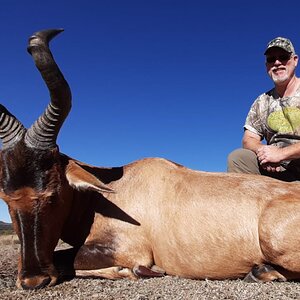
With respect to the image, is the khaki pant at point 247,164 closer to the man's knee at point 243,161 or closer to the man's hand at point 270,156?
the man's knee at point 243,161

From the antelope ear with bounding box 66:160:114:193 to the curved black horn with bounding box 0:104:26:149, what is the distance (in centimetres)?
77

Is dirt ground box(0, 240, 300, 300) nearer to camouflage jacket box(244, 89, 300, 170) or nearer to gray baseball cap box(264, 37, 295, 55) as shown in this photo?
camouflage jacket box(244, 89, 300, 170)

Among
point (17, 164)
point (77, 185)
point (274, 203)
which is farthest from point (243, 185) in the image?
point (17, 164)

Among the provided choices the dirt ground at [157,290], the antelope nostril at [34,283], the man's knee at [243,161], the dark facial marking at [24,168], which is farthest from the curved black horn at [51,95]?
the man's knee at [243,161]

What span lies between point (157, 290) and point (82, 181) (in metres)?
1.66

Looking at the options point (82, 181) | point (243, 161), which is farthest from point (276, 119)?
point (82, 181)

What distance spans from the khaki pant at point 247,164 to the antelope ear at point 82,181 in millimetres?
3884

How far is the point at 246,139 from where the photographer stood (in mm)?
9195

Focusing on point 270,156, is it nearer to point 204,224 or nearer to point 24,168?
point 204,224

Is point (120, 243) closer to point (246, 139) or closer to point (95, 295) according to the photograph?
point (95, 295)

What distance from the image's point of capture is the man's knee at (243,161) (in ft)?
28.9

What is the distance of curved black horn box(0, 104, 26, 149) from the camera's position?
19.2ft

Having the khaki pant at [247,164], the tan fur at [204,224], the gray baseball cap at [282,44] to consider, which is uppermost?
the gray baseball cap at [282,44]

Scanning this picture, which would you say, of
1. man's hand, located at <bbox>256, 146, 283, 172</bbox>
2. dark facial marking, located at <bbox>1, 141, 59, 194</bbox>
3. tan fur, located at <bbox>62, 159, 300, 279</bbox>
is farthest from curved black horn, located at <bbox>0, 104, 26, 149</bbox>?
man's hand, located at <bbox>256, 146, 283, 172</bbox>
